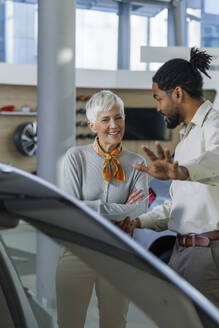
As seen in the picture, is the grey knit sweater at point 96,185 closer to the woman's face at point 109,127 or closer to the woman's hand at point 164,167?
the woman's face at point 109,127

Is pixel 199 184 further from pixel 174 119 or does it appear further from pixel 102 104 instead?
pixel 102 104

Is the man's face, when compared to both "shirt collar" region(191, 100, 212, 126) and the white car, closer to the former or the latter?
"shirt collar" region(191, 100, 212, 126)

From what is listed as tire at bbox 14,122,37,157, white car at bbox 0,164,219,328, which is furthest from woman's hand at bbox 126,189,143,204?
tire at bbox 14,122,37,157

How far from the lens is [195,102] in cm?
226

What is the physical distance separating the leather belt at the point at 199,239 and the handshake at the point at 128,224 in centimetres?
23

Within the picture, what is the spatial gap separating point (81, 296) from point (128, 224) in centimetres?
127

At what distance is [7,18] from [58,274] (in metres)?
11.1

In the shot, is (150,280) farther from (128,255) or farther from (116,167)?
(116,167)

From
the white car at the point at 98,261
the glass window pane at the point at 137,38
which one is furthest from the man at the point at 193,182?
the glass window pane at the point at 137,38

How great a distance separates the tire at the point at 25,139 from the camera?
1057cm

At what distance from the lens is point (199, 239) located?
2164mm

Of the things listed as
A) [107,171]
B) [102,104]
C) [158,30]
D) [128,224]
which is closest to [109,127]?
[102,104]

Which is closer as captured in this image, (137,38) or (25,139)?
(25,139)

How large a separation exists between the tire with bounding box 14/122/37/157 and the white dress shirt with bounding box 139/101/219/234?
851cm
